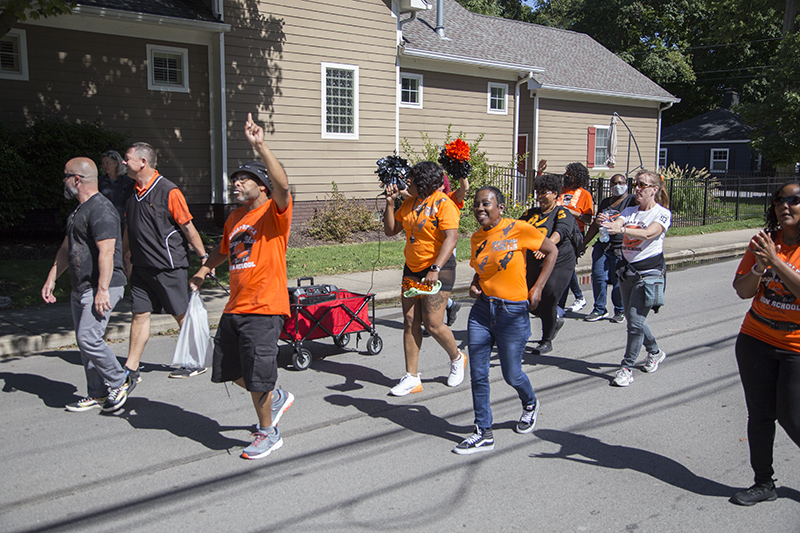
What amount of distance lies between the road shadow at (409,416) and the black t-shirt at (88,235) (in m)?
2.21

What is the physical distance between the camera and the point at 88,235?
5.19 m

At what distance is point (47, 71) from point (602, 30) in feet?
128

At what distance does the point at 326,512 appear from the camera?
3844 millimetres

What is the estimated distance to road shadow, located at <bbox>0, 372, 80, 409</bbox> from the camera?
18.7ft

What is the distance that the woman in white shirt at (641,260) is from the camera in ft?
19.7

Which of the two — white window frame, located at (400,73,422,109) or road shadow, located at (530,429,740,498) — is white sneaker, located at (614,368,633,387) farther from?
white window frame, located at (400,73,422,109)

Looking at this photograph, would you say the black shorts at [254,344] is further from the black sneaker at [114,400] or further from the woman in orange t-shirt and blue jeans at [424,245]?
the woman in orange t-shirt and blue jeans at [424,245]

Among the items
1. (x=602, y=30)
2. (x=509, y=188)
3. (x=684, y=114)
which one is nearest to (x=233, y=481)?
(x=509, y=188)

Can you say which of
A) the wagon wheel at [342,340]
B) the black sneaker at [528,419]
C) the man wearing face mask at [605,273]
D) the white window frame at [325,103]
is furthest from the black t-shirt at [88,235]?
the white window frame at [325,103]

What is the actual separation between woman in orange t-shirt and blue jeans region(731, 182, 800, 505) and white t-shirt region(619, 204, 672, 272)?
1.99 metres

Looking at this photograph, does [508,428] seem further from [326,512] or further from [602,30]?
[602,30]

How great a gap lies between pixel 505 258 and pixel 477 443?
4.31 ft

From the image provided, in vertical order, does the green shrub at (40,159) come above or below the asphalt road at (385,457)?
above

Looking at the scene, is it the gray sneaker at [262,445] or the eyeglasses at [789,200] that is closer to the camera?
the eyeglasses at [789,200]
